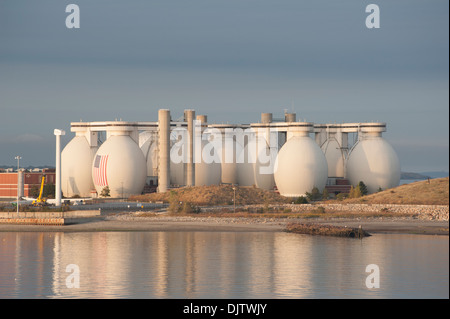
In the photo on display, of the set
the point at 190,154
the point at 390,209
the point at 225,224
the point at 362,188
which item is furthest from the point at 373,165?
the point at 225,224

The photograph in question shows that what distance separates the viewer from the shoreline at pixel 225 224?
60500 mm

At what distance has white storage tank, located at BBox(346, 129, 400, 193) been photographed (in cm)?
10106

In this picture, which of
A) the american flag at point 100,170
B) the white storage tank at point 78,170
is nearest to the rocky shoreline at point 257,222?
the american flag at point 100,170

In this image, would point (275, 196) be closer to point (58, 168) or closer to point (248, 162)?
point (248, 162)

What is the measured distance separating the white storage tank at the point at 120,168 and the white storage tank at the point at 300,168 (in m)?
16.8

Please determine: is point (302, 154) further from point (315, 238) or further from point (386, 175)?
point (315, 238)

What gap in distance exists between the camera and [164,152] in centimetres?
9500

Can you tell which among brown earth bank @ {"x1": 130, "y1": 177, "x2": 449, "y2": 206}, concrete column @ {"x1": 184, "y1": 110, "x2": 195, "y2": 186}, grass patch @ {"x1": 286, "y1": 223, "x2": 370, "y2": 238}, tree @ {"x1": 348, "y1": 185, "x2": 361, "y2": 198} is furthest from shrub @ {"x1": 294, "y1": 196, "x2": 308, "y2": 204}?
grass patch @ {"x1": 286, "y1": 223, "x2": 370, "y2": 238}

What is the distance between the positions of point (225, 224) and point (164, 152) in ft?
104

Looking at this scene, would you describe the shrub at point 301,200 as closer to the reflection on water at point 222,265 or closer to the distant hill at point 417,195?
the distant hill at point 417,195

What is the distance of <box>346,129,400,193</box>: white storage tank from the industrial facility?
13 centimetres
